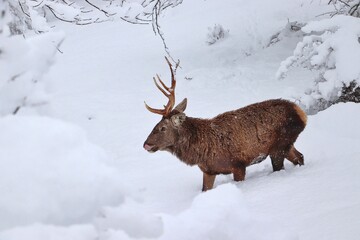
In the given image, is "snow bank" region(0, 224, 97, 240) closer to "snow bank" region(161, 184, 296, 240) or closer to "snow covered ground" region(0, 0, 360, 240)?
"snow covered ground" region(0, 0, 360, 240)

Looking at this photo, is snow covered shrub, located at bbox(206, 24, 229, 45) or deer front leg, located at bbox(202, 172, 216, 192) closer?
deer front leg, located at bbox(202, 172, 216, 192)

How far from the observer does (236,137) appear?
5.94 metres

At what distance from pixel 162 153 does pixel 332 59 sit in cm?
356

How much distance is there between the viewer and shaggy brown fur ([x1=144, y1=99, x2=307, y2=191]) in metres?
5.90

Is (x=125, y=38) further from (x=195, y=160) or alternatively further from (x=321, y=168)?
(x=321, y=168)

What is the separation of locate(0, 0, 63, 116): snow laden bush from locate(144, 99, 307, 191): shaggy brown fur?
413 centimetres

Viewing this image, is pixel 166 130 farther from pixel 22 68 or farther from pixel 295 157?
pixel 22 68

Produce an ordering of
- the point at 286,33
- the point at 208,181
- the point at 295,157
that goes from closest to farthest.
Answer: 1. the point at 208,181
2. the point at 295,157
3. the point at 286,33

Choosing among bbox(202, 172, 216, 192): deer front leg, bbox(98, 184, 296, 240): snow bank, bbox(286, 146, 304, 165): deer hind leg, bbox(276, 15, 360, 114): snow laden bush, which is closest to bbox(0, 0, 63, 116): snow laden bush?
bbox(98, 184, 296, 240): snow bank

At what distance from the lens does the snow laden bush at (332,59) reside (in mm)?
7551

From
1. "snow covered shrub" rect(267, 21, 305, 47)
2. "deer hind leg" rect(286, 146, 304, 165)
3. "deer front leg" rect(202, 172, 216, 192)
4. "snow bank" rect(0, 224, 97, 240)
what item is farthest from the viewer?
"snow covered shrub" rect(267, 21, 305, 47)

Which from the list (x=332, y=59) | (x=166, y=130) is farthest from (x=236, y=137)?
(x=332, y=59)

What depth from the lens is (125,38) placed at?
52.3ft

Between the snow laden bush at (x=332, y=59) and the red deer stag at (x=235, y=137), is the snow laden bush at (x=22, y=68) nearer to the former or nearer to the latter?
the red deer stag at (x=235, y=137)
